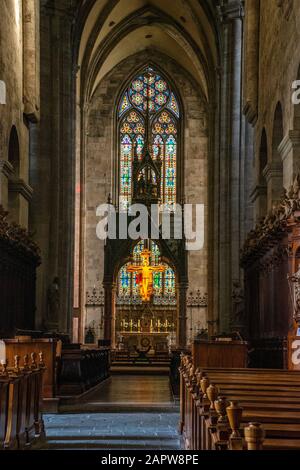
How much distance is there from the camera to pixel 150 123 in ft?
140

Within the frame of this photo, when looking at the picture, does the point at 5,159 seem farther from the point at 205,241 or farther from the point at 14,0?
the point at 205,241

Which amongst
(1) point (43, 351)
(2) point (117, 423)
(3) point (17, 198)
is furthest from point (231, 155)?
(2) point (117, 423)

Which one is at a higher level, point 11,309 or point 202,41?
point 202,41

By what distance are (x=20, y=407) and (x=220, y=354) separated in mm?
6969

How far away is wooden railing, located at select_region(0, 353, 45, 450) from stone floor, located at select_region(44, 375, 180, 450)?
290mm

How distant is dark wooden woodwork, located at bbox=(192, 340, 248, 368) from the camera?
14088 millimetres

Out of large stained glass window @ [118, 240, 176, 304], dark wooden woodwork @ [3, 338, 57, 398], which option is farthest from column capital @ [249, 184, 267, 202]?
large stained glass window @ [118, 240, 176, 304]

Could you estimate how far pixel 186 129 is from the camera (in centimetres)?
4203

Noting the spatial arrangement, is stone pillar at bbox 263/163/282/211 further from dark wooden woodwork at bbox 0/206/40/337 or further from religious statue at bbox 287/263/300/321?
dark wooden woodwork at bbox 0/206/40/337

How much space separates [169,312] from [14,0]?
2102 cm

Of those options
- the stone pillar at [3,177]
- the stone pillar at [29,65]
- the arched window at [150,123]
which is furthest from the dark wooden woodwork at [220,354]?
the arched window at [150,123]

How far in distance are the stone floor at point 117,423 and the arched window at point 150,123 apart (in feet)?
84.7

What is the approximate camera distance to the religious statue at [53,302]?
2570 centimetres
